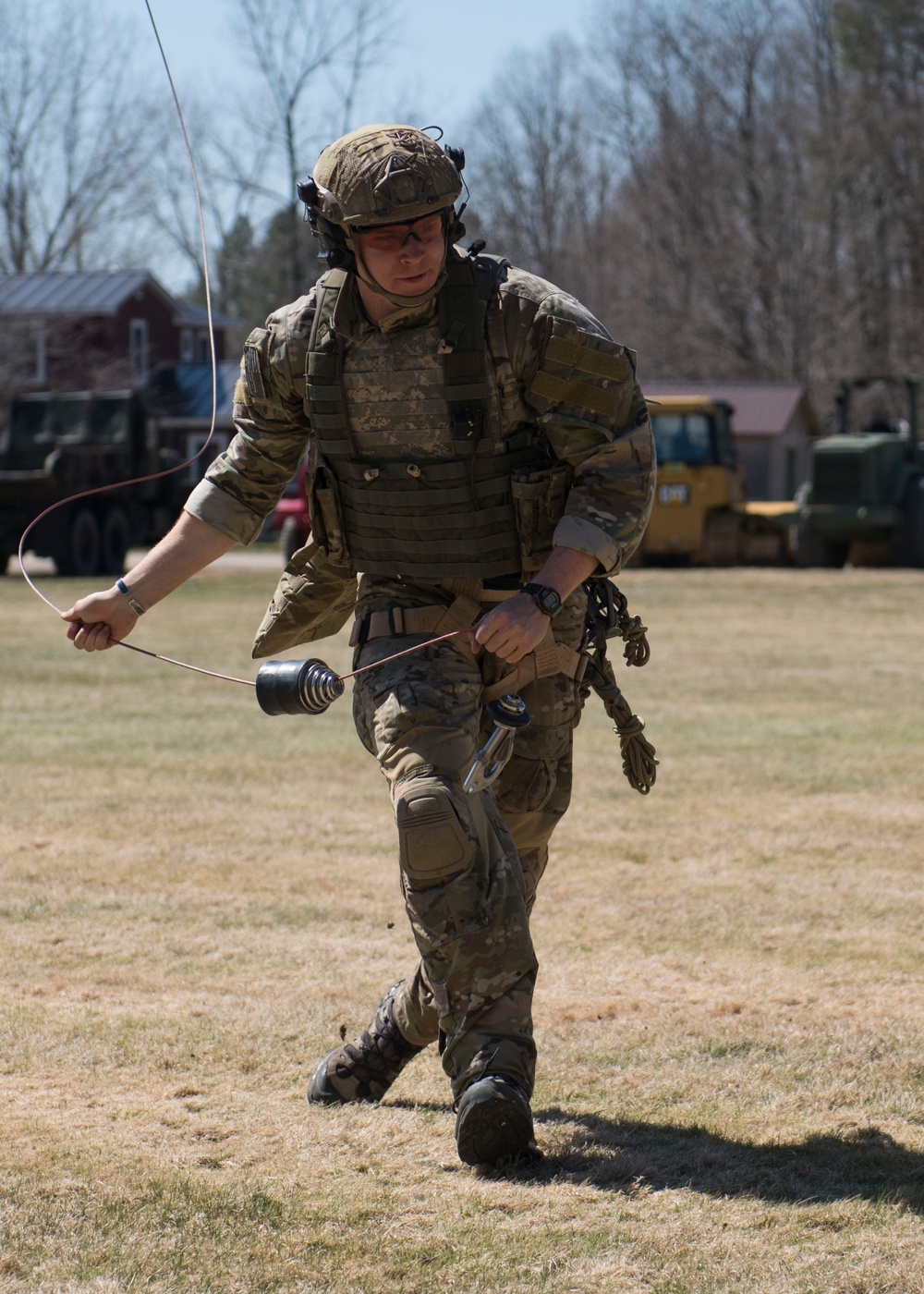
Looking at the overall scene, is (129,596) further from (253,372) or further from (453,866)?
(453,866)

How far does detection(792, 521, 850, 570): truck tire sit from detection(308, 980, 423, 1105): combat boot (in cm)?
2142

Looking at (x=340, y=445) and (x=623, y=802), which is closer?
(x=340, y=445)

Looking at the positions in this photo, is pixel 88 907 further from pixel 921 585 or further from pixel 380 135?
pixel 921 585

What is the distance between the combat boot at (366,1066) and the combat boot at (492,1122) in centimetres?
50

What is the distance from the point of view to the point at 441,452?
11.8 feet

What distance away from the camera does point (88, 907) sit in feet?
18.1

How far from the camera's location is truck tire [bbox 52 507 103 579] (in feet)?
74.3

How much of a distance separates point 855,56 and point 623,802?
143 feet

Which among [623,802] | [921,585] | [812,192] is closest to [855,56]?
[812,192]

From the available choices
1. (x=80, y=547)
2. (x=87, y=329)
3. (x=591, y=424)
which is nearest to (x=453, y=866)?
(x=591, y=424)

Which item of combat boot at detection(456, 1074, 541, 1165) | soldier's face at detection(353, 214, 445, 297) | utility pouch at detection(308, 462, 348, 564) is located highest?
soldier's face at detection(353, 214, 445, 297)

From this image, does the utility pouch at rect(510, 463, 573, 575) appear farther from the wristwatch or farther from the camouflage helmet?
the camouflage helmet

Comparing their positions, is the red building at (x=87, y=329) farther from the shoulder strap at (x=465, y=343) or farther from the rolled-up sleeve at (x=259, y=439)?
the shoulder strap at (x=465, y=343)

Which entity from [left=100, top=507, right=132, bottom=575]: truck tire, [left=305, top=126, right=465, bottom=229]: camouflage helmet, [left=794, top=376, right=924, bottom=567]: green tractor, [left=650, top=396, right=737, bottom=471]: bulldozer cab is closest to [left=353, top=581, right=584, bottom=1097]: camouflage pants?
[left=305, top=126, right=465, bottom=229]: camouflage helmet
